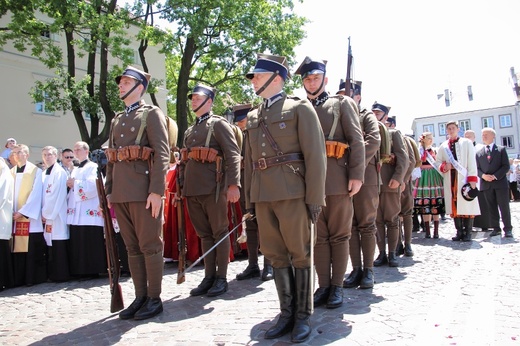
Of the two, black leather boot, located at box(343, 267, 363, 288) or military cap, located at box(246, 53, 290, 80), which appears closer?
military cap, located at box(246, 53, 290, 80)

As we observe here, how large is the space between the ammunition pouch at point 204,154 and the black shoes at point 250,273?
1622 mm

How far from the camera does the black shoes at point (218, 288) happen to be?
501 centimetres

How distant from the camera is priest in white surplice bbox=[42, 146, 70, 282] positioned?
6.66 metres

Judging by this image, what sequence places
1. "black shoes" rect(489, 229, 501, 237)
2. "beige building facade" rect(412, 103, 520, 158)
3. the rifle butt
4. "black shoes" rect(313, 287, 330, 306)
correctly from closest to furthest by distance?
"black shoes" rect(313, 287, 330, 306), the rifle butt, "black shoes" rect(489, 229, 501, 237), "beige building facade" rect(412, 103, 520, 158)

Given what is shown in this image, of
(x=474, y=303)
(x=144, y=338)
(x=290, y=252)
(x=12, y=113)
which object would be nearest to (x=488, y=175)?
(x=474, y=303)

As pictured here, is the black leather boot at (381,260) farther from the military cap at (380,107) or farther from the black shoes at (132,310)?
the black shoes at (132,310)

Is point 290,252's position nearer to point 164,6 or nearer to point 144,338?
point 144,338

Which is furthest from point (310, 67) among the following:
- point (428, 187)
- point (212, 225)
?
point (428, 187)

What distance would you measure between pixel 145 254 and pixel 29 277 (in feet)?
10.1

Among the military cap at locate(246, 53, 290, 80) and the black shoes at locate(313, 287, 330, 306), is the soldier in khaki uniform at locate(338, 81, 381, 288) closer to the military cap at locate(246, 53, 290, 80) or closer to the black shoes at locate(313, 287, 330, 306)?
the black shoes at locate(313, 287, 330, 306)

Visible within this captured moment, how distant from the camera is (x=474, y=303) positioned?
420cm

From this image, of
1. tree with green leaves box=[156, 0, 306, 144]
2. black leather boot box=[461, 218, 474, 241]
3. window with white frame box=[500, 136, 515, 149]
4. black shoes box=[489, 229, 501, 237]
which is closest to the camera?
black leather boot box=[461, 218, 474, 241]

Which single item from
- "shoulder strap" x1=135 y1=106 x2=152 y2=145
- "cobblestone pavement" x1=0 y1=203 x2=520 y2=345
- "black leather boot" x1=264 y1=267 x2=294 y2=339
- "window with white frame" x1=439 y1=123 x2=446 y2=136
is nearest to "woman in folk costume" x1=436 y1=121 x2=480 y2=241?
"cobblestone pavement" x1=0 y1=203 x2=520 y2=345

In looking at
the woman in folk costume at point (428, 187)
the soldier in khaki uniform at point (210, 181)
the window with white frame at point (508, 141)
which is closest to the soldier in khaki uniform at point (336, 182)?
the soldier in khaki uniform at point (210, 181)
